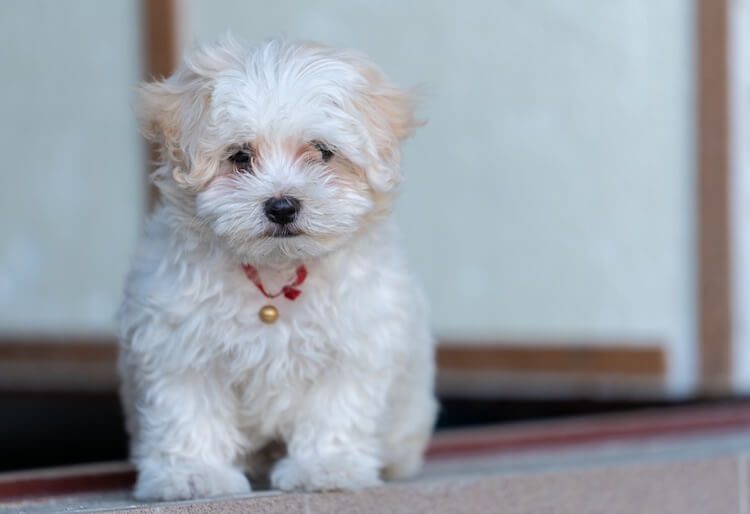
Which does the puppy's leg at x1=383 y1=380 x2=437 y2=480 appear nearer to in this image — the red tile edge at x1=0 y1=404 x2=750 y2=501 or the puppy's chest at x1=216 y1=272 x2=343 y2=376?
the puppy's chest at x1=216 y1=272 x2=343 y2=376

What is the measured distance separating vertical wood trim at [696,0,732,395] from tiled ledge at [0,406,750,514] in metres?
0.41

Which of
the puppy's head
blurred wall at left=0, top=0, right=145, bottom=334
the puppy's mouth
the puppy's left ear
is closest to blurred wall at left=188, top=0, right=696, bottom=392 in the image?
blurred wall at left=0, top=0, right=145, bottom=334

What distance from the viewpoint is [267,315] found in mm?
3773

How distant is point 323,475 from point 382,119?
970 millimetres

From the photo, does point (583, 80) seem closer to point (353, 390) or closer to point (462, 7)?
point (462, 7)

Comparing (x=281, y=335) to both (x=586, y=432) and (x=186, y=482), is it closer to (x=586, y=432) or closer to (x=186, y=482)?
(x=186, y=482)

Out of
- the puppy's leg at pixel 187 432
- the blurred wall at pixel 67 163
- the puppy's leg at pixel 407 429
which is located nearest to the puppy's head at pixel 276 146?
the puppy's leg at pixel 187 432

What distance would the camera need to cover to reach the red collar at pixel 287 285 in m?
3.81

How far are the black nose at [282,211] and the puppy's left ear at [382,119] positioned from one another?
0.92ft

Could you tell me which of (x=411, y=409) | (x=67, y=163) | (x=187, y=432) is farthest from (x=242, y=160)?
(x=67, y=163)

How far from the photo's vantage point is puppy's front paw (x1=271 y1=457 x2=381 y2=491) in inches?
150

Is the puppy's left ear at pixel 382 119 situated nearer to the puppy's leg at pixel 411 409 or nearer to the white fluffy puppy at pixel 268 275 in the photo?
the white fluffy puppy at pixel 268 275

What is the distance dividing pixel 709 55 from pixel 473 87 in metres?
1.08

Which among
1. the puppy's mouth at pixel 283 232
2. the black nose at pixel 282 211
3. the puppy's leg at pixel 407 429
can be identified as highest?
the black nose at pixel 282 211
